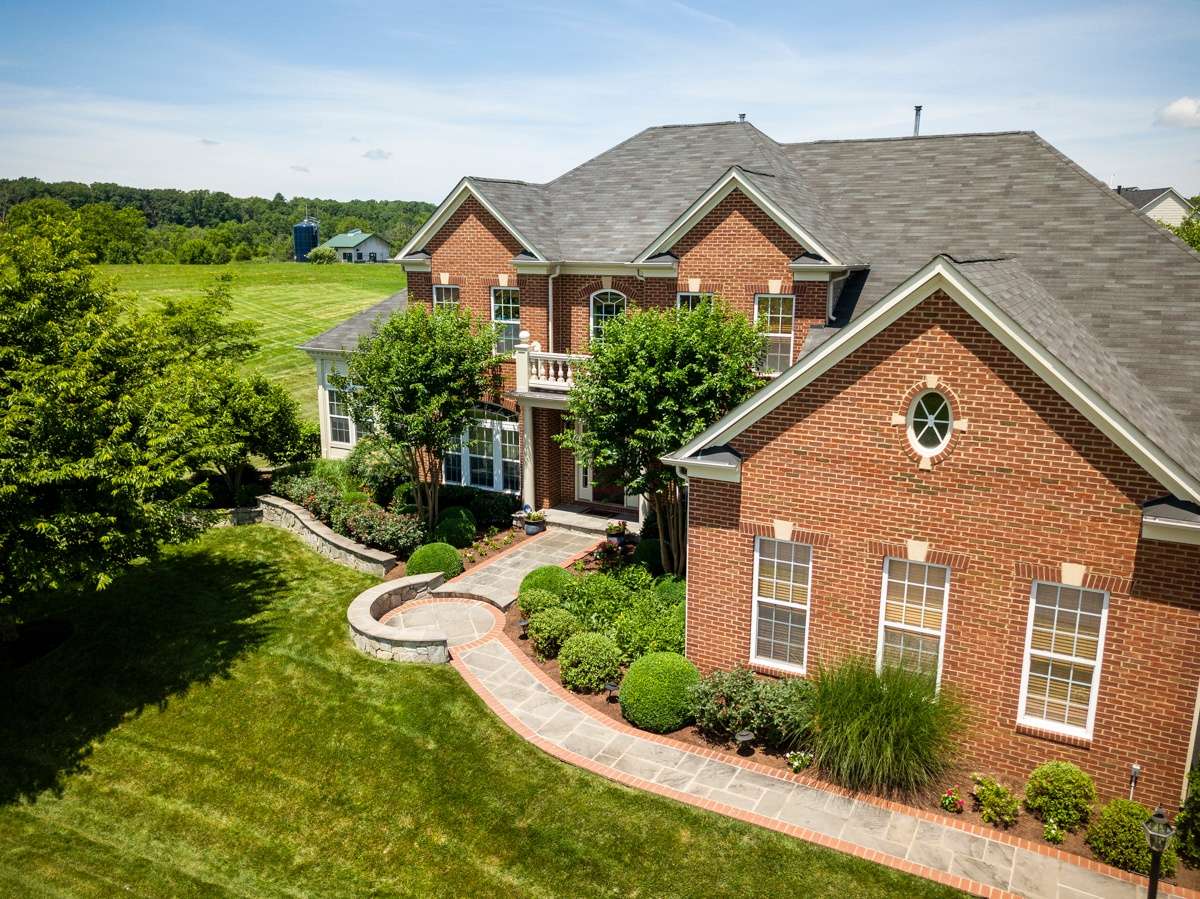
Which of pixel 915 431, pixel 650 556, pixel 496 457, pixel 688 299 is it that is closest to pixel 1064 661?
pixel 915 431

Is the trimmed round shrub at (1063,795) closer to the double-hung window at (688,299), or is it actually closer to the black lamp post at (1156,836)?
the black lamp post at (1156,836)

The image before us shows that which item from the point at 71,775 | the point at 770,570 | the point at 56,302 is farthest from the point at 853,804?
the point at 56,302

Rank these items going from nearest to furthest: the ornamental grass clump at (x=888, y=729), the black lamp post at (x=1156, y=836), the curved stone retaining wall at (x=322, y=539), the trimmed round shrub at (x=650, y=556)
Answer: the black lamp post at (x=1156, y=836) < the ornamental grass clump at (x=888, y=729) < the trimmed round shrub at (x=650, y=556) < the curved stone retaining wall at (x=322, y=539)

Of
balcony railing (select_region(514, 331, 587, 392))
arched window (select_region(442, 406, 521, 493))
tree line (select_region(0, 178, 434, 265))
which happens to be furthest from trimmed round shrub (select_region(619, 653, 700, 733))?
tree line (select_region(0, 178, 434, 265))

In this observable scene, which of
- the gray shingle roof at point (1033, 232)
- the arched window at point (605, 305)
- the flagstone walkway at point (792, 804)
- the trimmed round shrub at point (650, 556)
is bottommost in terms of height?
the flagstone walkway at point (792, 804)

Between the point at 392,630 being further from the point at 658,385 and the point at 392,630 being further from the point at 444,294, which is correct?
the point at 444,294

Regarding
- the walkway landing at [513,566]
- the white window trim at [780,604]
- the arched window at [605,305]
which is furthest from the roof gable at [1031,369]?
the arched window at [605,305]

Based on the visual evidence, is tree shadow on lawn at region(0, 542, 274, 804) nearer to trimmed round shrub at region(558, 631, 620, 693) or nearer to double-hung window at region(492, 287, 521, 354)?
trimmed round shrub at region(558, 631, 620, 693)

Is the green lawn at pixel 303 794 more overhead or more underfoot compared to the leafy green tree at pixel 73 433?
more underfoot
